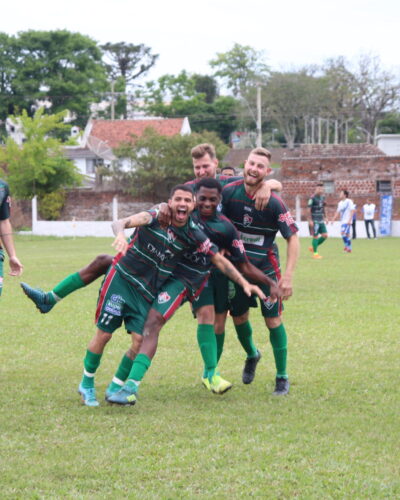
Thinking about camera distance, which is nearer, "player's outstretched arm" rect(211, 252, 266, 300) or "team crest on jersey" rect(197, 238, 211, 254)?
"team crest on jersey" rect(197, 238, 211, 254)

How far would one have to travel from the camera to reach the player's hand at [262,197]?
22.4 ft

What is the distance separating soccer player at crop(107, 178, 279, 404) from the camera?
641 cm

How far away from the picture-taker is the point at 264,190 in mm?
6867

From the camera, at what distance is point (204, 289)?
703 centimetres

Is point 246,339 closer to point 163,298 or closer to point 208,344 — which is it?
point 208,344

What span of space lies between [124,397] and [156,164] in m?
42.2

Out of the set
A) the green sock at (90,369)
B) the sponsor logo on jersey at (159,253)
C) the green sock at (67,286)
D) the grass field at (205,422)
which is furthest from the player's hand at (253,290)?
the green sock at (67,286)

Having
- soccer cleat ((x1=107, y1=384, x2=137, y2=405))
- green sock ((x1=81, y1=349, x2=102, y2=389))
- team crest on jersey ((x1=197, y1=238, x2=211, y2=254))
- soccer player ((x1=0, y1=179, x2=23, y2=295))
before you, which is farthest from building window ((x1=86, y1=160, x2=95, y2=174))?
soccer cleat ((x1=107, y1=384, x2=137, y2=405))

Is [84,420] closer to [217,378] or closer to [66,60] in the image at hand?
[217,378]

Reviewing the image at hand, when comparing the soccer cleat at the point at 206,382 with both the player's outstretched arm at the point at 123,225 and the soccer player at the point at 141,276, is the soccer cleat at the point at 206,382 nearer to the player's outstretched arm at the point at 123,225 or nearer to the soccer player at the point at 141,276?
the soccer player at the point at 141,276

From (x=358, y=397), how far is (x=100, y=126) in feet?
223

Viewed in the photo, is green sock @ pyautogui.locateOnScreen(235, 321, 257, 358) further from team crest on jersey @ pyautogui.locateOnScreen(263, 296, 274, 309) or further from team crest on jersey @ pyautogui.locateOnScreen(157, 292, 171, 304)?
team crest on jersey @ pyautogui.locateOnScreen(157, 292, 171, 304)

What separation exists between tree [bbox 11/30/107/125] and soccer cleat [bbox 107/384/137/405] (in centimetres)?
6858

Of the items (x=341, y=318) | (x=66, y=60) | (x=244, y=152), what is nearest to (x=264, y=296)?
(x=341, y=318)
